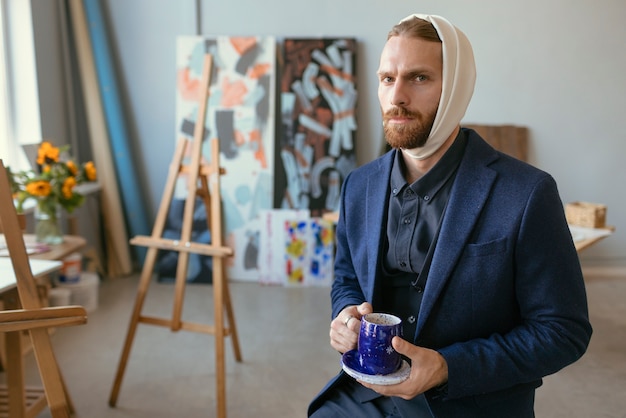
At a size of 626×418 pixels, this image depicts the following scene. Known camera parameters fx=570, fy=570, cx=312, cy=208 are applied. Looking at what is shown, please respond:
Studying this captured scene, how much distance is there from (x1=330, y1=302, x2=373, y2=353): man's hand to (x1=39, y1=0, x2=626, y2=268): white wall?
3.37 metres

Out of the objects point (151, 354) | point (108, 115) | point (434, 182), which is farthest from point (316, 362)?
point (108, 115)

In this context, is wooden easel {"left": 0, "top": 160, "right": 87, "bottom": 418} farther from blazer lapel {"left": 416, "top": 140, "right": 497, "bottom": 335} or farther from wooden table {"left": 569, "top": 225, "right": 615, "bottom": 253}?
wooden table {"left": 569, "top": 225, "right": 615, "bottom": 253}

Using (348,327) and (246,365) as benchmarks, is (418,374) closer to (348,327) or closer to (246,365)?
(348,327)

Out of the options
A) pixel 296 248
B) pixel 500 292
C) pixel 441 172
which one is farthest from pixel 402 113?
pixel 296 248

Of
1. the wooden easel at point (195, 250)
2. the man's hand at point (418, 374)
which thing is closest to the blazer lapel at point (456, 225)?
the man's hand at point (418, 374)

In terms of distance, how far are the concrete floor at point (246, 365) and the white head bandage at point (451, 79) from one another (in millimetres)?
1718

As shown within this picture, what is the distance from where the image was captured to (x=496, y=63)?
4.59 metres

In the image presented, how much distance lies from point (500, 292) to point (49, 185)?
2.61 m

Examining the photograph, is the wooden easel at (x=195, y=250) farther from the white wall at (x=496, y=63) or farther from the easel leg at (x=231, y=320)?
the white wall at (x=496, y=63)

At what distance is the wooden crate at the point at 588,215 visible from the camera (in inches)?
141

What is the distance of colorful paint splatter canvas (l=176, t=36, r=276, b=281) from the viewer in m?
4.47

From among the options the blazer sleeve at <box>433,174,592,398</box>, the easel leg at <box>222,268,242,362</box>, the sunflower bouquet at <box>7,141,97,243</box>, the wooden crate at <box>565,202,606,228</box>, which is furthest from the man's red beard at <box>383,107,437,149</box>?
the wooden crate at <box>565,202,606,228</box>

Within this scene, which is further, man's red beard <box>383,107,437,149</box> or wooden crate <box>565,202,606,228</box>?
wooden crate <box>565,202,606,228</box>

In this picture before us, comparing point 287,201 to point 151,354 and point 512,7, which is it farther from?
point 512,7
